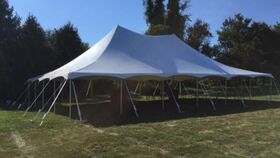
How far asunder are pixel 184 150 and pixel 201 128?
2620 millimetres

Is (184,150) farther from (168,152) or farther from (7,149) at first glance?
(7,149)

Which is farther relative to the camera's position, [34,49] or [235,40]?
[235,40]

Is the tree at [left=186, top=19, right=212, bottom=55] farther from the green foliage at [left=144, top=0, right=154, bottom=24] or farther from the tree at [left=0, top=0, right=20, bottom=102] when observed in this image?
the tree at [left=0, top=0, right=20, bottom=102]

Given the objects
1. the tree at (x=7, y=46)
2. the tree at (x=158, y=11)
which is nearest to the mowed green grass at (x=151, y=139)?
the tree at (x=7, y=46)

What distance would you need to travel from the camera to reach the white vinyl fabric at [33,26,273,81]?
42.5 ft

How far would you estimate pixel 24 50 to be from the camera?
23.5 m

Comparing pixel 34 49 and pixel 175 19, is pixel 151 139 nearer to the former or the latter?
pixel 34 49

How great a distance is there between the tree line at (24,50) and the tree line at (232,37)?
1114 centimetres

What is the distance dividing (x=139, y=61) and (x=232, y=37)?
82.6ft

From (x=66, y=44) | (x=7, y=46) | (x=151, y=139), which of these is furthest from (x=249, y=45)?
(x=151, y=139)

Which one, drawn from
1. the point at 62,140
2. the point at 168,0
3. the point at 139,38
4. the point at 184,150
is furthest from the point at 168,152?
the point at 168,0

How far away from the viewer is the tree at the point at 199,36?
3606cm

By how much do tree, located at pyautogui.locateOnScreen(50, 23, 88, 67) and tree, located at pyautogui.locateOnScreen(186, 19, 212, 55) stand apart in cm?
1362

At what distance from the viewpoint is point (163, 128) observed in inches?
379
